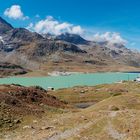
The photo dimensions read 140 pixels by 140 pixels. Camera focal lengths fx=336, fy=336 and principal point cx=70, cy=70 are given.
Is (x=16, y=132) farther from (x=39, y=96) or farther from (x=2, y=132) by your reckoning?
(x=39, y=96)

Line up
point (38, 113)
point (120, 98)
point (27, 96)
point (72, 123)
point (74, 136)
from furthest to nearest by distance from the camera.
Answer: point (120, 98), point (27, 96), point (38, 113), point (72, 123), point (74, 136)

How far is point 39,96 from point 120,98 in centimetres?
2528

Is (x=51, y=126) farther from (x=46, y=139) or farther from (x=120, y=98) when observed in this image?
(x=120, y=98)

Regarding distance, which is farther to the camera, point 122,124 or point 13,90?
point 13,90

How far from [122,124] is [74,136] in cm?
798

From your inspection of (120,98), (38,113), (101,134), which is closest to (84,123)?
(101,134)

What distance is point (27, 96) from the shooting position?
77438 millimetres

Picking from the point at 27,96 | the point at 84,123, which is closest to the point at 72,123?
the point at 84,123

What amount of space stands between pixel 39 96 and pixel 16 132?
37274 mm

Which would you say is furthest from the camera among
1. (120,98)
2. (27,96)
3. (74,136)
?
(120,98)

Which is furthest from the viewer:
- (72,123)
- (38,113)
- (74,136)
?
(38,113)

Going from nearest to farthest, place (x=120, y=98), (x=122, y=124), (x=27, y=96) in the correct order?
(x=122, y=124) → (x=27, y=96) → (x=120, y=98)

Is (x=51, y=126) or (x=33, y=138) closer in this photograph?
(x=33, y=138)

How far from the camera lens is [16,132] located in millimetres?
46219
